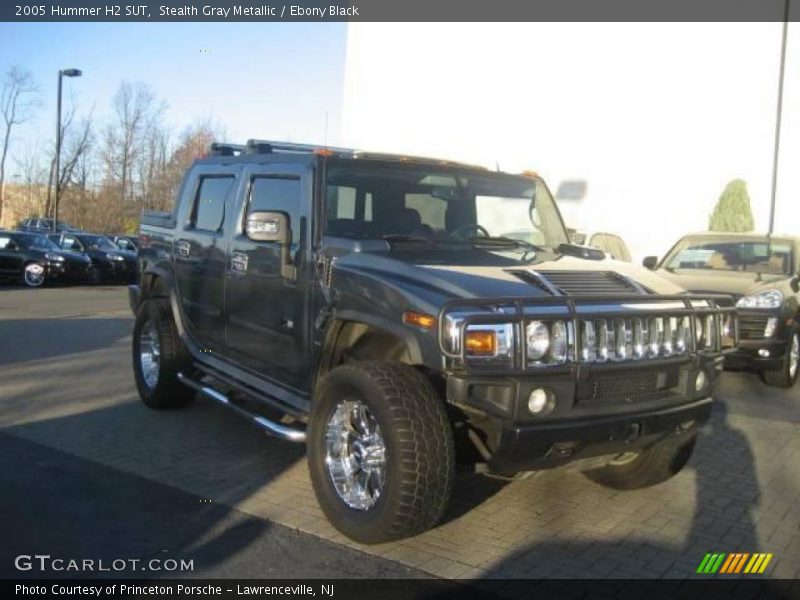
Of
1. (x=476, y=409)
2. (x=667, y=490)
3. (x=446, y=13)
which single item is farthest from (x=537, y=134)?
(x=476, y=409)

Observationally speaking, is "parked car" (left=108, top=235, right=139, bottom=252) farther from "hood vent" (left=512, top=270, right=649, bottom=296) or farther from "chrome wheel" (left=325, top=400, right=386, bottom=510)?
"hood vent" (left=512, top=270, right=649, bottom=296)

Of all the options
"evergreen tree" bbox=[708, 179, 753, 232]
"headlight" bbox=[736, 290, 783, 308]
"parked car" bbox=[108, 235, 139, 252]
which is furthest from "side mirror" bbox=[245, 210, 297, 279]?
"parked car" bbox=[108, 235, 139, 252]

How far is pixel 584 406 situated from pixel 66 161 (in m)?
42.3

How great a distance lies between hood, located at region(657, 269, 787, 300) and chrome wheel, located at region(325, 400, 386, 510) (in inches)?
202

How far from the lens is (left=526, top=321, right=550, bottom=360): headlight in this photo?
3.72m

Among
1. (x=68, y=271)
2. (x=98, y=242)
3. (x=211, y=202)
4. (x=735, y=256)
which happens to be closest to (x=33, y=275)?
(x=68, y=271)

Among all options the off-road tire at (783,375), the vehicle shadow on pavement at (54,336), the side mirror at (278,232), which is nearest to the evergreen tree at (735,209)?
the off-road tire at (783,375)

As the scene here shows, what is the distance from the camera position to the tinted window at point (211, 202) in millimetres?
6137

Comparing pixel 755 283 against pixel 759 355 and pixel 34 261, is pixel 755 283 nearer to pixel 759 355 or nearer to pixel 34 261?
pixel 759 355

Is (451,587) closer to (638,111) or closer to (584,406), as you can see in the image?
(584,406)

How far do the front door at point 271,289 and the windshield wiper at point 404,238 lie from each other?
1.68 feet

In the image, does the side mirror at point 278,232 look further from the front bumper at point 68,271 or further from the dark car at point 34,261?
the front bumper at point 68,271

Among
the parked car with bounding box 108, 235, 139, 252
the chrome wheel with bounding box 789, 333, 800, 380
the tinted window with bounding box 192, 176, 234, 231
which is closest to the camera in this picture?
the tinted window with bounding box 192, 176, 234, 231

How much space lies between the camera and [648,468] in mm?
4895
